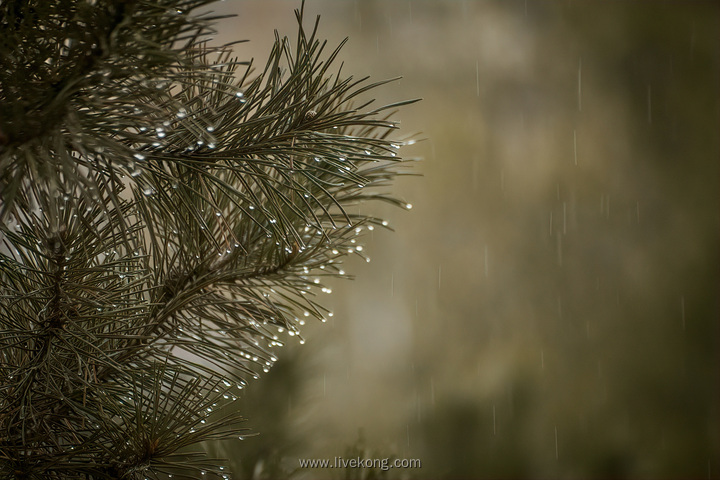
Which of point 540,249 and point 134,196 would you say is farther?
point 540,249

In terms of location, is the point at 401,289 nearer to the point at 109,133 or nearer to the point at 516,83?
the point at 516,83

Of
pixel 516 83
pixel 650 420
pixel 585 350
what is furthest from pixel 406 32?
pixel 650 420

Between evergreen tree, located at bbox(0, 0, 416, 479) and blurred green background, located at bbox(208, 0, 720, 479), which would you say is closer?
evergreen tree, located at bbox(0, 0, 416, 479)

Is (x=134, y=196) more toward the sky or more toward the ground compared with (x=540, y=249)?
more toward the ground

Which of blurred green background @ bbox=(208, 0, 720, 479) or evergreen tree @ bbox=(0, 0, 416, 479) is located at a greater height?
blurred green background @ bbox=(208, 0, 720, 479)
